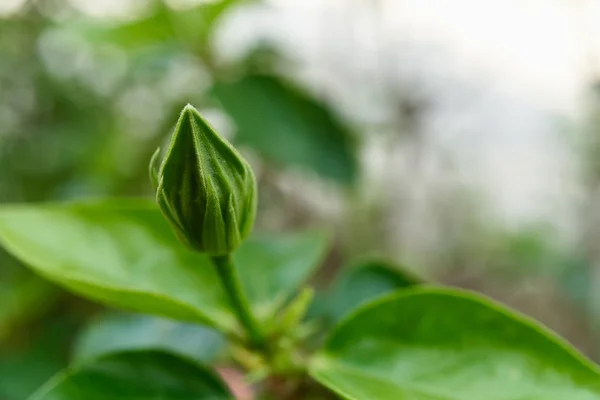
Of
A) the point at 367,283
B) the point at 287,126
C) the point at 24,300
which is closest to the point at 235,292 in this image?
the point at 367,283

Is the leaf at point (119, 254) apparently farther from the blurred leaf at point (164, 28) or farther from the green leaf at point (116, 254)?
the blurred leaf at point (164, 28)

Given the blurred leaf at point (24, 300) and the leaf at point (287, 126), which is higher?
the leaf at point (287, 126)

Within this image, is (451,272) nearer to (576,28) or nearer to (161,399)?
(576,28)


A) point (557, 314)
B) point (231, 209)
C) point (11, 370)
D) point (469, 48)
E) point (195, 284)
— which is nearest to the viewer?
point (231, 209)

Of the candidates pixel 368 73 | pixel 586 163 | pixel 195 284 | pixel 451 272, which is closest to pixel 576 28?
pixel 586 163

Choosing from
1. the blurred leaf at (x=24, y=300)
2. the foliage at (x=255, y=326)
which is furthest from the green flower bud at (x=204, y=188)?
the blurred leaf at (x=24, y=300)

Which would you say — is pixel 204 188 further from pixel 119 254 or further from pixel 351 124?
pixel 351 124
